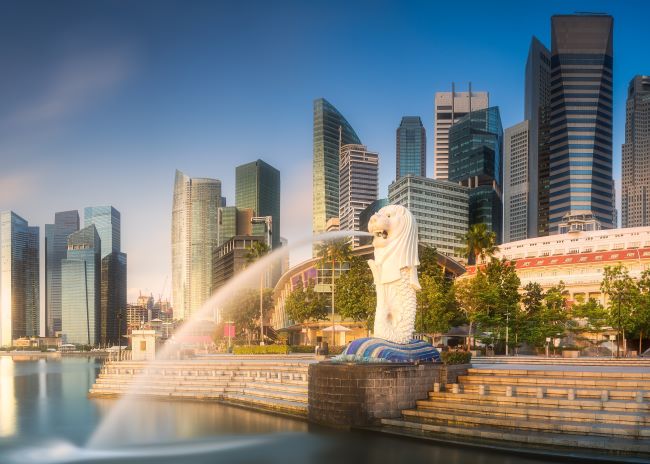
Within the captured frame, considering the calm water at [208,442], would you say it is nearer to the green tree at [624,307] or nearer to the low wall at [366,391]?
the low wall at [366,391]

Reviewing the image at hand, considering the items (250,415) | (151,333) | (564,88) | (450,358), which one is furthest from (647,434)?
(564,88)

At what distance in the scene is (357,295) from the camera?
58.3 metres

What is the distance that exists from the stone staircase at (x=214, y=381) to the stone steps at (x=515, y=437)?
24.7ft

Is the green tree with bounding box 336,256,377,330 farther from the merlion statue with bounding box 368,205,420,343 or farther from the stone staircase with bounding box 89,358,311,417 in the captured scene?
the merlion statue with bounding box 368,205,420,343

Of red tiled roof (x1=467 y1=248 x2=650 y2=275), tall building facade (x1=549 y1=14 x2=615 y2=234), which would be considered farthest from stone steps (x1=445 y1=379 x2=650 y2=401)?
tall building facade (x1=549 y1=14 x2=615 y2=234)

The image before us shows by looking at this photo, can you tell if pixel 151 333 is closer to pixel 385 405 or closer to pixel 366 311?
pixel 366 311

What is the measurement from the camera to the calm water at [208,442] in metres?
19.5

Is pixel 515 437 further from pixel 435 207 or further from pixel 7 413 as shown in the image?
pixel 435 207

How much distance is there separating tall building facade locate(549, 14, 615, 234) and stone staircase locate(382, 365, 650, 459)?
549ft

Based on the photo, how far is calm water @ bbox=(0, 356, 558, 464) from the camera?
1952 cm

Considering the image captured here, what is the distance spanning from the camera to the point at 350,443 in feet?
69.8

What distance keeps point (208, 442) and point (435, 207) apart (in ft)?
538

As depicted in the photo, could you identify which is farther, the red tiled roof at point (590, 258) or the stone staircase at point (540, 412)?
the red tiled roof at point (590, 258)

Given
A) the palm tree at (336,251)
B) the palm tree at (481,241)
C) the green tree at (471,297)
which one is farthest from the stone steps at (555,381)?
the palm tree at (481,241)
